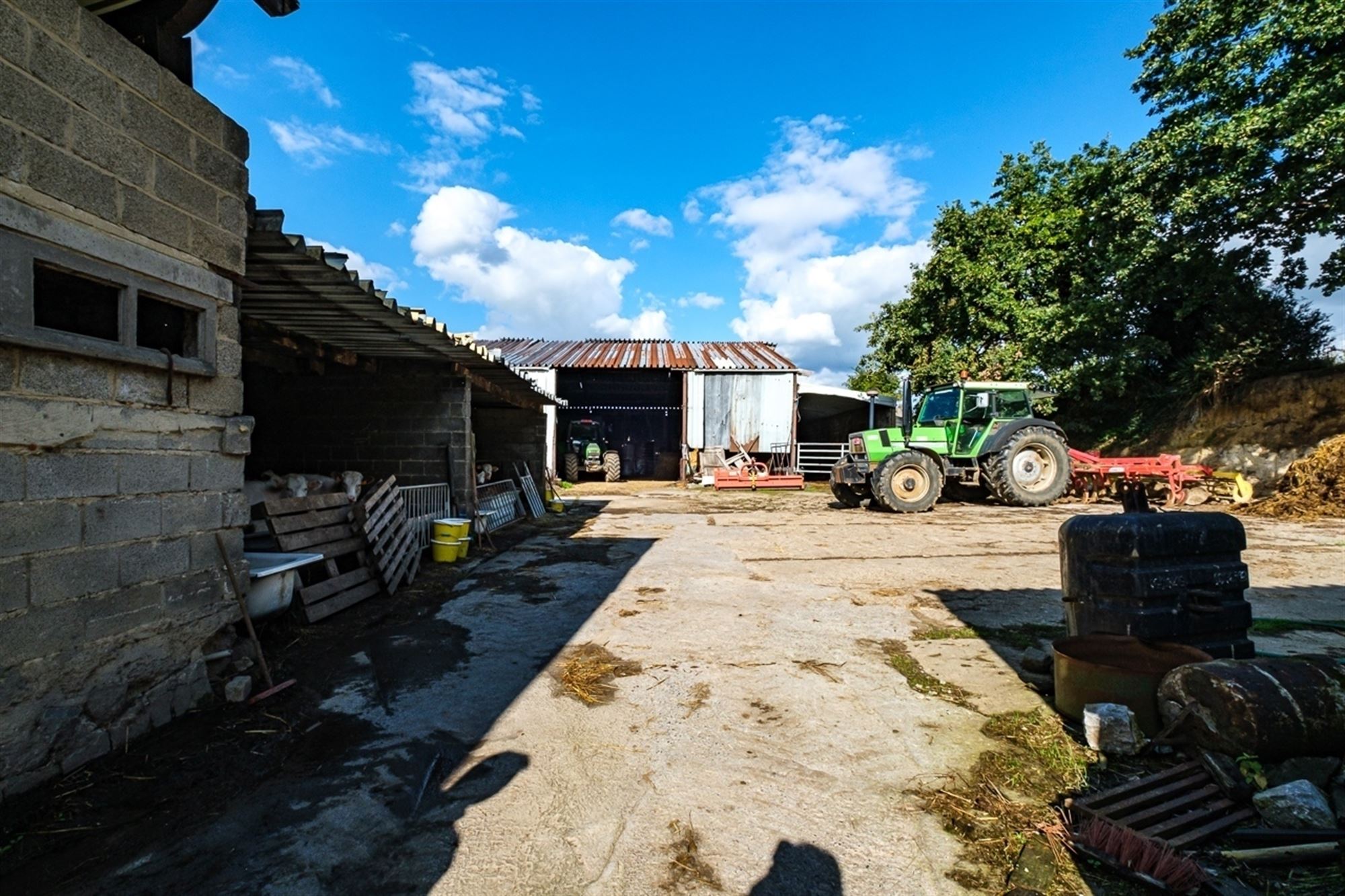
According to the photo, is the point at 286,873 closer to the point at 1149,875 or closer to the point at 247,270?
the point at 1149,875

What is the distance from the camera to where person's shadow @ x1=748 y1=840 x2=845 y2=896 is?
1.83m

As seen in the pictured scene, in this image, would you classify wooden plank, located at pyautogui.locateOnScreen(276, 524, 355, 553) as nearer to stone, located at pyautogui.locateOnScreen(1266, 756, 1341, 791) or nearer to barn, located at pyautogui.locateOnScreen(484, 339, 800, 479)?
stone, located at pyautogui.locateOnScreen(1266, 756, 1341, 791)

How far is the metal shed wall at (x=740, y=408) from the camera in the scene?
17.8 metres

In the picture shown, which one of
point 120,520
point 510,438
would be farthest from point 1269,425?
point 120,520

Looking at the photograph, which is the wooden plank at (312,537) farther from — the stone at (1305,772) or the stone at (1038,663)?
the stone at (1305,772)

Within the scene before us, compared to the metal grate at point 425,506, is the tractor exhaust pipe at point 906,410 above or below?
above

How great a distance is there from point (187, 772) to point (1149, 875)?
146 inches

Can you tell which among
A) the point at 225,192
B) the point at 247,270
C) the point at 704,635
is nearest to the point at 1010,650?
the point at 704,635

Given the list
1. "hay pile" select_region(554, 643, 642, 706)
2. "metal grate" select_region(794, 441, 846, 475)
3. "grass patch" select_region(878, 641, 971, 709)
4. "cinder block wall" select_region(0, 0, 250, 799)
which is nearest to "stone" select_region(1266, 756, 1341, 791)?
"grass patch" select_region(878, 641, 971, 709)

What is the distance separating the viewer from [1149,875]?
5.93 feet

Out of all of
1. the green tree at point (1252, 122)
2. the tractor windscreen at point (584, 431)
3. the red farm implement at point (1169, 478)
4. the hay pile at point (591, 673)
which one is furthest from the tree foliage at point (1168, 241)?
the hay pile at point (591, 673)

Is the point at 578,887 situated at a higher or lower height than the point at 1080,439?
lower

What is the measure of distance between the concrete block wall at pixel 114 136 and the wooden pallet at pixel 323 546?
2137 mm

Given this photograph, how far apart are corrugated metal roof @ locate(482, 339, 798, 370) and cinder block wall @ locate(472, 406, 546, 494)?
631 centimetres
